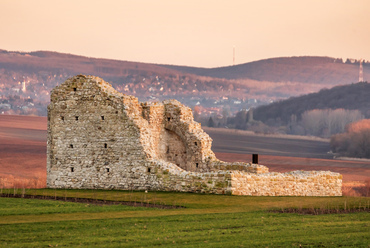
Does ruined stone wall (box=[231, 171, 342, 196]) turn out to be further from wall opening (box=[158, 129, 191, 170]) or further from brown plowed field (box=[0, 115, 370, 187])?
brown plowed field (box=[0, 115, 370, 187])

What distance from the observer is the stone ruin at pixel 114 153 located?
35.1 metres

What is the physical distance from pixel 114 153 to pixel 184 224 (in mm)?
14129

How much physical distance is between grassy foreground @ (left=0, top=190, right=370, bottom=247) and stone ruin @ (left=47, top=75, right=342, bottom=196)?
11.6 ft

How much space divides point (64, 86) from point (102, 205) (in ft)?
36.2

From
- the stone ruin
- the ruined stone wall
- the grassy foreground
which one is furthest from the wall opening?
the grassy foreground

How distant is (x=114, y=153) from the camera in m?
36.7

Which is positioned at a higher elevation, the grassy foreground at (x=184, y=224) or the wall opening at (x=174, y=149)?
the wall opening at (x=174, y=149)

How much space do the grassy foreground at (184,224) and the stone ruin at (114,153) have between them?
11.6 feet

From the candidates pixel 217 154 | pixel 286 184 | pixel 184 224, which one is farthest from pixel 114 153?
pixel 217 154

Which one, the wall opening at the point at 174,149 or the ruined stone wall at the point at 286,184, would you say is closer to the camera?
the ruined stone wall at the point at 286,184

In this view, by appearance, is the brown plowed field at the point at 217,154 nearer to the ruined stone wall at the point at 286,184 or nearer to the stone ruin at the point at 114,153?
the stone ruin at the point at 114,153

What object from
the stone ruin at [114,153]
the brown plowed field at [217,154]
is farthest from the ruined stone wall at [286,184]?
the brown plowed field at [217,154]

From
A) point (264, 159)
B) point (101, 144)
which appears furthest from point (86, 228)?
point (264, 159)

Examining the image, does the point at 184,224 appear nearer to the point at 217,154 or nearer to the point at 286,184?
the point at 286,184
